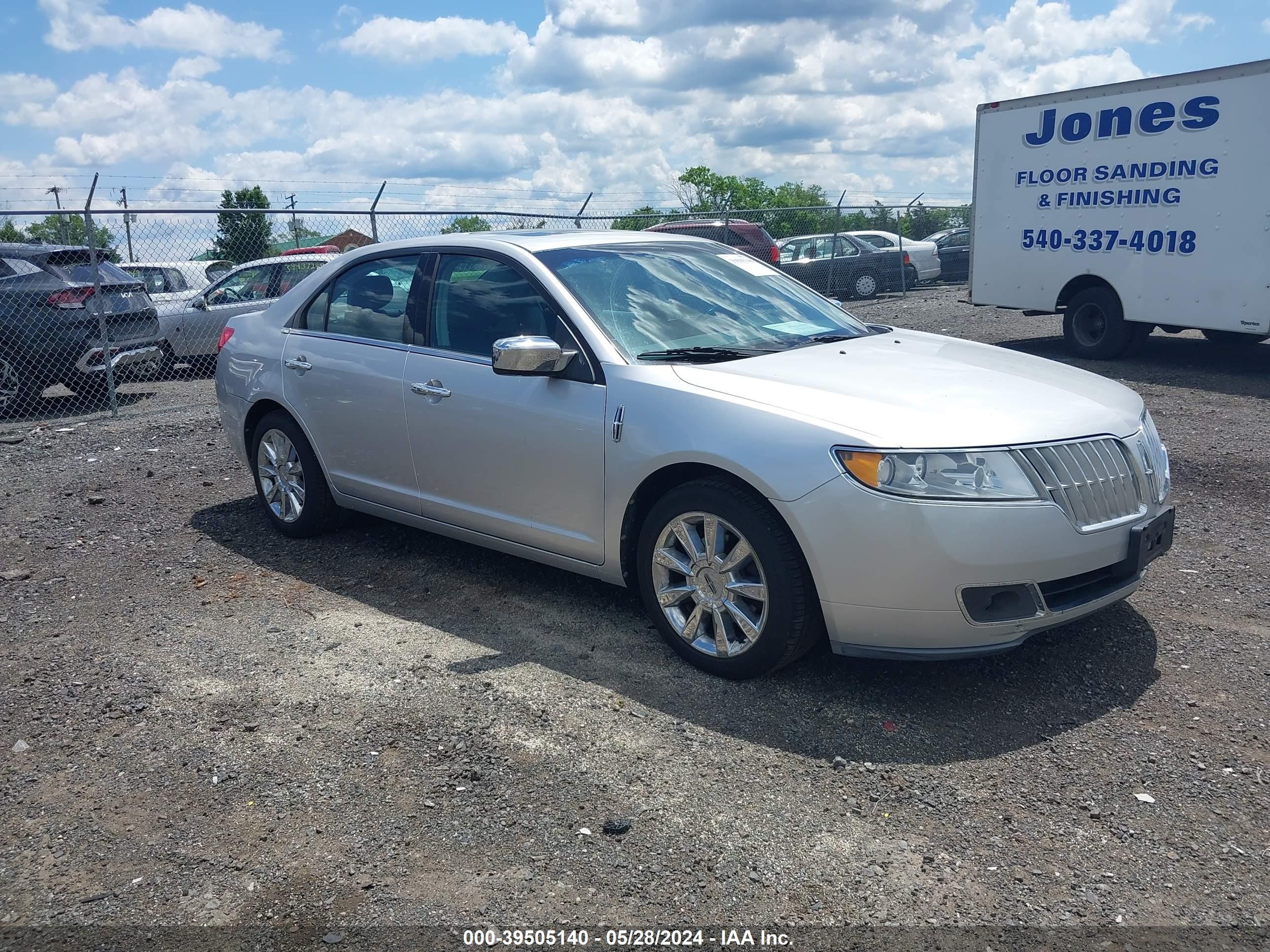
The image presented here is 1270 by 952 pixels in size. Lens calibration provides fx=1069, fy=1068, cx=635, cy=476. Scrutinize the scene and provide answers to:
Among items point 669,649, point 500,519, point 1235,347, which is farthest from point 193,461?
point 1235,347

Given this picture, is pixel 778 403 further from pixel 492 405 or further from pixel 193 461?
pixel 193 461

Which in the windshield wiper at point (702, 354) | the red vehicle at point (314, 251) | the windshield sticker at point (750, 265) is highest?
the red vehicle at point (314, 251)

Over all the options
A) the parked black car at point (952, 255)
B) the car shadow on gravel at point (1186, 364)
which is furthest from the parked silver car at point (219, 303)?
the parked black car at point (952, 255)

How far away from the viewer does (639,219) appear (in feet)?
51.2

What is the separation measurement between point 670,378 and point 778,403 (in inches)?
20.0

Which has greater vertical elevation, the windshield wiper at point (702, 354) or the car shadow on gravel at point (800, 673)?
the windshield wiper at point (702, 354)

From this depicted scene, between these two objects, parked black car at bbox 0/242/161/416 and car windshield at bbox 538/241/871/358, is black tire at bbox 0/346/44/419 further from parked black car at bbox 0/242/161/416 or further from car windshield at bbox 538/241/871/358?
car windshield at bbox 538/241/871/358

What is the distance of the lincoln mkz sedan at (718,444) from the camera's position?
3.67 meters

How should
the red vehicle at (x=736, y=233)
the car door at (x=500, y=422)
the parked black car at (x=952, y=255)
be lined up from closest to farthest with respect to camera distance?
the car door at (x=500, y=422) → the red vehicle at (x=736, y=233) → the parked black car at (x=952, y=255)

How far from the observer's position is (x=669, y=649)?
4.48 meters

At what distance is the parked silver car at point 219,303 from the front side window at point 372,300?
8.62 metres

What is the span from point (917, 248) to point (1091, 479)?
70.3ft

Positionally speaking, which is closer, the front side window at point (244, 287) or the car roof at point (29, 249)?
the car roof at point (29, 249)

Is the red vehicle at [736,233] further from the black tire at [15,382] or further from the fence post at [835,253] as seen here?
the black tire at [15,382]
